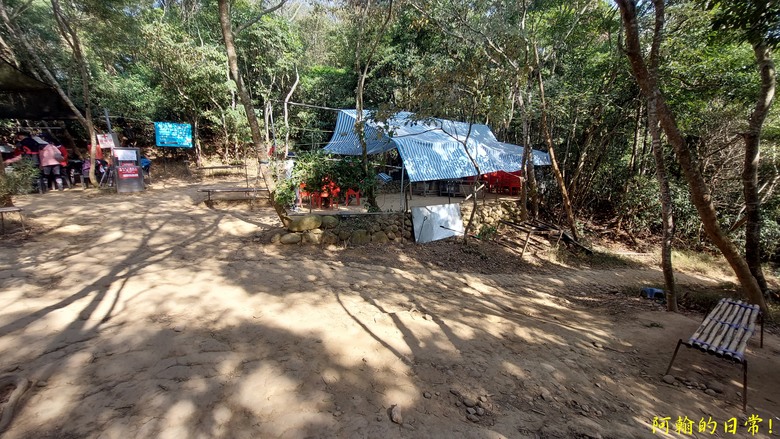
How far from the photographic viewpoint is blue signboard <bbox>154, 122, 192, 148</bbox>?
13016 millimetres

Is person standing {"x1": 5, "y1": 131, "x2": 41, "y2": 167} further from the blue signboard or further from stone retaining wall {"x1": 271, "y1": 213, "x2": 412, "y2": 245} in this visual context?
stone retaining wall {"x1": 271, "y1": 213, "x2": 412, "y2": 245}

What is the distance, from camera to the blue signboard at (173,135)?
1302 cm

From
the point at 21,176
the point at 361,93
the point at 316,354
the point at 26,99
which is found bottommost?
the point at 316,354

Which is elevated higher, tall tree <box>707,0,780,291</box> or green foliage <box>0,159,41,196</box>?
tall tree <box>707,0,780,291</box>

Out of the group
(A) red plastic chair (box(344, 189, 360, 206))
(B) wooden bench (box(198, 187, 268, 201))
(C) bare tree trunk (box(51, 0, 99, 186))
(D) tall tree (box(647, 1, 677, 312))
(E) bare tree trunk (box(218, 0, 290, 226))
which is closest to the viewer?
(D) tall tree (box(647, 1, 677, 312))

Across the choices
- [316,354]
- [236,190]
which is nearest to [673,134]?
[316,354]

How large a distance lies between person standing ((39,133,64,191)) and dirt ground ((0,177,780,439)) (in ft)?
18.2

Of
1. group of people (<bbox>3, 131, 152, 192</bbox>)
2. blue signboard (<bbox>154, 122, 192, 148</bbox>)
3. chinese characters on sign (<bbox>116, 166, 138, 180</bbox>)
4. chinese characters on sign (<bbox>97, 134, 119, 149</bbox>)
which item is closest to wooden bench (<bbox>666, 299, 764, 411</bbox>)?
chinese characters on sign (<bbox>116, 166, 138, 180</bbox>)

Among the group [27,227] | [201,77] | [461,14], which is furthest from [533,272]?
[201,77]

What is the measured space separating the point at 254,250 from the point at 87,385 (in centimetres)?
425

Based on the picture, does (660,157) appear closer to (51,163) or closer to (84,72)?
(84,72)

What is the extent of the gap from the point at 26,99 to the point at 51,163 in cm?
191

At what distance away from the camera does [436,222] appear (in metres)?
8.95

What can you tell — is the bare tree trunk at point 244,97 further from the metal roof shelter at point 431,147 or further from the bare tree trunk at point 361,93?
the metal roof shelter at point 431,147
